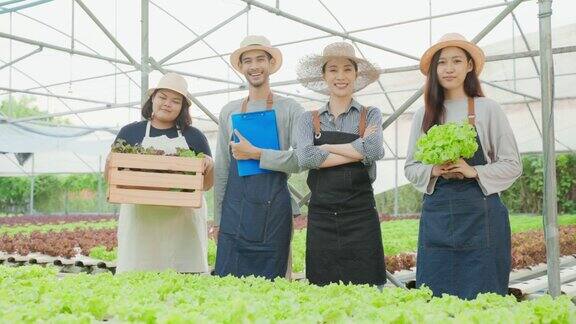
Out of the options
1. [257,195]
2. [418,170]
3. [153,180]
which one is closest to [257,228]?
[257,195]

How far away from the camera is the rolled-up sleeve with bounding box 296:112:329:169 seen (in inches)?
115

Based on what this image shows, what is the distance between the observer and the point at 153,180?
3.14 m

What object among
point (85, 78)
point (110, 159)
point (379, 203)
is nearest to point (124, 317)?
point (110, 159)

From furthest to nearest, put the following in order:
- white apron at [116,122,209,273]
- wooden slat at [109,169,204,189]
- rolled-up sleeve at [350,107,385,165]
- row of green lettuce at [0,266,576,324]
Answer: white apron at [116,122,209,273], wooden slat at [109,169,204,189], rolled-up sleeve at [350,107,385,165], row of green lettuce at [0,266,576,324]

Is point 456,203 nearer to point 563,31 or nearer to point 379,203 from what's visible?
point 563,31

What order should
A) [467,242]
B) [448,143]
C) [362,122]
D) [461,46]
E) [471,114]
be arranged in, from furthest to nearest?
[362,122]
[461,46]
[471,114]
[467,242]
[448,143]

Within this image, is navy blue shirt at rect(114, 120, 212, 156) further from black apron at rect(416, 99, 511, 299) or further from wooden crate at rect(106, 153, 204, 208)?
black apron at rect(416, 99, 511, 299)

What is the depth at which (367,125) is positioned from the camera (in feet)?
9.95

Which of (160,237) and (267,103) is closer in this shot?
(267,103)

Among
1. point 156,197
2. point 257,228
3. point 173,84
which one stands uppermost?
point 173,84

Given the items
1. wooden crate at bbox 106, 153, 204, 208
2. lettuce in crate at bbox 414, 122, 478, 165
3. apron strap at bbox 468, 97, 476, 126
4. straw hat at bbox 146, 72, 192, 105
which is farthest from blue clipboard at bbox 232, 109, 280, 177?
apron strap at bbox 468, 97, 476, 126

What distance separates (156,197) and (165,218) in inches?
14.0

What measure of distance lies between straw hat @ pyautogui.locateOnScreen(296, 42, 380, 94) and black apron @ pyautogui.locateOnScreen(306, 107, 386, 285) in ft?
1.39

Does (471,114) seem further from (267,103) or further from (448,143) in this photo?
(267,103)
